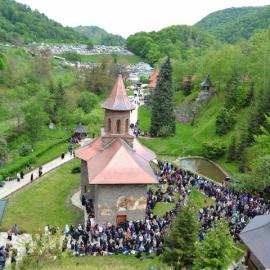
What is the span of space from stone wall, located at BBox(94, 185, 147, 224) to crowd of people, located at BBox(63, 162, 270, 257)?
2.45ft

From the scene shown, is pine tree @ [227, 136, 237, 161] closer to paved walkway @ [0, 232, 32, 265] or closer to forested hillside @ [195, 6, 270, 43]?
paved walkway @ [0, 232, 32, 265]

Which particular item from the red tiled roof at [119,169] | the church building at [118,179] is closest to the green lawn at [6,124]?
the church building at [118,179]

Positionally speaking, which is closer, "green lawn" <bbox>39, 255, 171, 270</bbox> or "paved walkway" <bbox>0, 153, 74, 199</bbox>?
"green lawn" <bbox>39, 255, 171, 270</bbox>

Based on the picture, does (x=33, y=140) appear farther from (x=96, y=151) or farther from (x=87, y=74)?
(x=87, y=74)

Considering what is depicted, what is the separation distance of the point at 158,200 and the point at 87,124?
1001 inches

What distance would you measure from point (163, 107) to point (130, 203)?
28.0 metres

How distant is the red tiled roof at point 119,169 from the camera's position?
31219 millimetres

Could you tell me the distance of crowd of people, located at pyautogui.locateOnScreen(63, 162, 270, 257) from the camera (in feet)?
89.5

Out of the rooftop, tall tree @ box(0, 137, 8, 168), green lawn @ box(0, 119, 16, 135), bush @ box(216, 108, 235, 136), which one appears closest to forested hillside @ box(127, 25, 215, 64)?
green lawn @ box(0, 119, 16, 135)

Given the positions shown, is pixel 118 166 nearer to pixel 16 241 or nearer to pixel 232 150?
pixel 16 241

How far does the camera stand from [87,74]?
3184 inches

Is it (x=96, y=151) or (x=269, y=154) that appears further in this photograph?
(x=269, y=154)

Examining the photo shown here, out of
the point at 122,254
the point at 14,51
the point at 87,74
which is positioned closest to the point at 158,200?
the point at 122,254

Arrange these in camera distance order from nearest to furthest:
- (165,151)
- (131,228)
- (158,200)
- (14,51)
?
(131,228) → (158,200) → (165,151) → (14,51)
